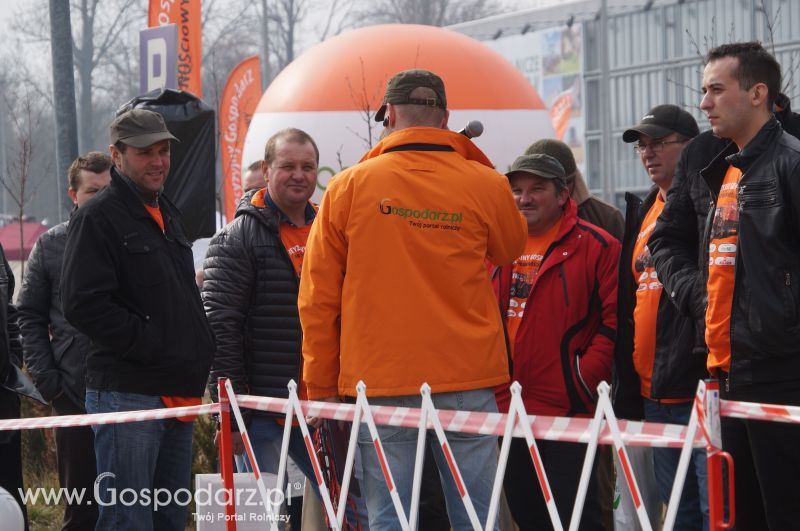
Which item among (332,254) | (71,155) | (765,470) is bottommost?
(765,470)

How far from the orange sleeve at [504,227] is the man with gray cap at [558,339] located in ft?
2.99

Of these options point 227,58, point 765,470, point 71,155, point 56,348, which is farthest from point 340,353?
point 227,58

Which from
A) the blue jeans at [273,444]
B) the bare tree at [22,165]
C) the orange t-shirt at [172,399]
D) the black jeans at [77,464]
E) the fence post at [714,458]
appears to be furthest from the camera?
the bare tree at [22,165]

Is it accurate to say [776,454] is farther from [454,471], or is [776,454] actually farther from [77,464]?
[77,464]

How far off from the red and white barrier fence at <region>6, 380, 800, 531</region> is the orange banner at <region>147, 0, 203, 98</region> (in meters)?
9.97

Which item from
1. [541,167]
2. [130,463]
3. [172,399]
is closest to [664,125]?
[541,167]

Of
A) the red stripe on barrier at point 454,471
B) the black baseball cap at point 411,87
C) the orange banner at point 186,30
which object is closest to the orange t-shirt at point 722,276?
the red stripe on barrier at point 454,471

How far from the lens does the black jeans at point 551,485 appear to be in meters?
5.45

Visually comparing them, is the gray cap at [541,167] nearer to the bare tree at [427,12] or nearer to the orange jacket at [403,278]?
the orange jacket at [403,278]

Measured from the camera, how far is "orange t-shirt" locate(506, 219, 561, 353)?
222 inches

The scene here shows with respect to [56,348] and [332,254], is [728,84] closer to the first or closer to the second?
[332,254]

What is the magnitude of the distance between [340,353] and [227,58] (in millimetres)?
59872

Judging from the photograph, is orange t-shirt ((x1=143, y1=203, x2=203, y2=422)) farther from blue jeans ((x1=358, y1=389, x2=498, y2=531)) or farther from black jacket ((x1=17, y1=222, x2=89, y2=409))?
blue jeans ((x1=358, y1=389, x2=498, y2=531))

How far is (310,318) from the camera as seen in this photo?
14.7 feet
